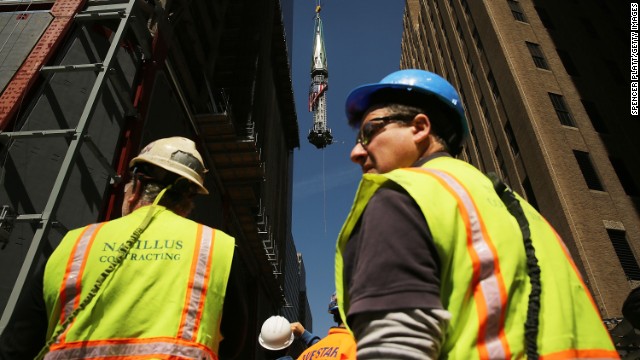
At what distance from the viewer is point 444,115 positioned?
1.77 metres

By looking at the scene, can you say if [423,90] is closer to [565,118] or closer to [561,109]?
[565,118]

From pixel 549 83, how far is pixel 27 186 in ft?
83.3

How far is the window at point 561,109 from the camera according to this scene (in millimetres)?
22609

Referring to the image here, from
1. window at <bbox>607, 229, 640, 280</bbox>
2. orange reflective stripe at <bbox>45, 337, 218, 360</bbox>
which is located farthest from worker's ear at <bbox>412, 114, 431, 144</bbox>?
window at <bbox>607, 229, 640, 280</bbox>

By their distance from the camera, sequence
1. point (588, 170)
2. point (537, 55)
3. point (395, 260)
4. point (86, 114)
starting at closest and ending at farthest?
point (395, 260), point (86, 114), point (588, 170), point (537, 55)

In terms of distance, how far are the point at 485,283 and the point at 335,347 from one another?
10.4 ft

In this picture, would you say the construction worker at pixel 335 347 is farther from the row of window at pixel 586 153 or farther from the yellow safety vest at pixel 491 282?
the row of window at pixel 586 153

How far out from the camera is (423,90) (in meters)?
1.73

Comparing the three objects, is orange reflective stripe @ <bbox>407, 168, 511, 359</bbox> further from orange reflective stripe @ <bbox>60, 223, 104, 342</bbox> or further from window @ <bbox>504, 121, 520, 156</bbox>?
window @ <bbox>504, 121, 520, 156</bbox>

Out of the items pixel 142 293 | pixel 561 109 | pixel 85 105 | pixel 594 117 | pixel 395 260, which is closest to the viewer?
pixel 395 260

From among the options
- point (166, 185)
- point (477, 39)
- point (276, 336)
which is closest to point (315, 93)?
point (477, 39)

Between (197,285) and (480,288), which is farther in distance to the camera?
(197,285)

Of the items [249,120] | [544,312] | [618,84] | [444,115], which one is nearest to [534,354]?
[544,312]

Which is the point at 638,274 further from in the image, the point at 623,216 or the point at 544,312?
the point at 544,312
